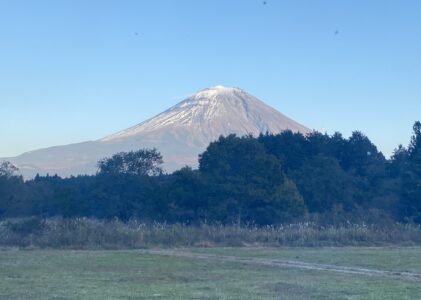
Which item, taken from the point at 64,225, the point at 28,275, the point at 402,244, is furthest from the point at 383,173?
the point at 28,275

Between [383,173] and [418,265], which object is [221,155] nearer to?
[383,173]

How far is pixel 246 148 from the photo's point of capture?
59.3 metres

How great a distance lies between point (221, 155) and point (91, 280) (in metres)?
36.7

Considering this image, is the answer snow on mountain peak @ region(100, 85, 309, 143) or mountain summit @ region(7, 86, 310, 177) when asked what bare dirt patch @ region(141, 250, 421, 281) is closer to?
mountain summit @ region(7, 86, 310, 177)

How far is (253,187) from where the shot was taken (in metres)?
55.5

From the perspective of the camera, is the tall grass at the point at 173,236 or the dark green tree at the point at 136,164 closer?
the tall grass at the point at 173,236

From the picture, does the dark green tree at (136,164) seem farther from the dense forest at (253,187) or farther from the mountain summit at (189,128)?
the mountain summit at (189,128)

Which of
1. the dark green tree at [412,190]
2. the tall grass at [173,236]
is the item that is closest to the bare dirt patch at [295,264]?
the tall grass at [173,236]

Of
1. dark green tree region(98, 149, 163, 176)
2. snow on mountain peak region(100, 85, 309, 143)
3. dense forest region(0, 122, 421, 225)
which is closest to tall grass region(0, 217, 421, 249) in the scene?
dense forest region(0, 122, 421, 225)

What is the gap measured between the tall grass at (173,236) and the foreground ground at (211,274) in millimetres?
3162

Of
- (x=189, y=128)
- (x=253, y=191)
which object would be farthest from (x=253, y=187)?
(x=189, y=128)

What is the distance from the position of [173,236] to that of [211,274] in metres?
16.4

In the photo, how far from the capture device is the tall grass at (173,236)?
3928 cm

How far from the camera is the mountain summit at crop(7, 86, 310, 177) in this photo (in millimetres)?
159375
